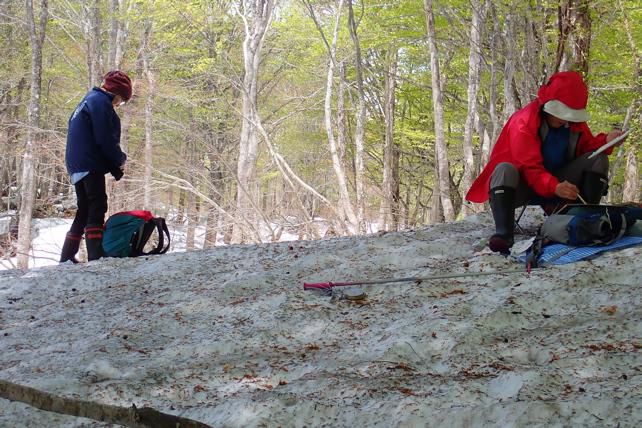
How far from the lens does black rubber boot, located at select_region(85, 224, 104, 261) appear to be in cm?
472

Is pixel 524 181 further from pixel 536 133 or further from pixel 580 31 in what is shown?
pixel 580 31

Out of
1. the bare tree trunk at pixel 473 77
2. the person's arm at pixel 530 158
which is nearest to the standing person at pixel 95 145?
the person's arm at pixel 530 158

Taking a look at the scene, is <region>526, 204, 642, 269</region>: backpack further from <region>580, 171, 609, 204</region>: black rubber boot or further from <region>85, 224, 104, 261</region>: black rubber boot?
<region>85, 224, 104, 261</region>: black rubber boot

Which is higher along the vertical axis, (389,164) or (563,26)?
(563,26)

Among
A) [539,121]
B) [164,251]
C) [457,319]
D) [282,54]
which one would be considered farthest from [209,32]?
[457,319]

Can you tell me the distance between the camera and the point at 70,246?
16.0 ft

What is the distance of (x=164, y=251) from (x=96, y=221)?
2.17 feet

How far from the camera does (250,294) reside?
137 inches

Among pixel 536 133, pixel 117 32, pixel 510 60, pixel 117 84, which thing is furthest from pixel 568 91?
pixel 117 32

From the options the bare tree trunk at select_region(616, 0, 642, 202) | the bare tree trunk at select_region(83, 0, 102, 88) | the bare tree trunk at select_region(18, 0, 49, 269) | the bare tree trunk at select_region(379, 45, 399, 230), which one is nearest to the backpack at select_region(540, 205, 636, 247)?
the bare tree trunk at select_region(616, 0, 642, 202)

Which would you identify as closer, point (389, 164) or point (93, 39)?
point (389, 164)

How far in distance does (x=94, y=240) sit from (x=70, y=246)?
0.28 meters

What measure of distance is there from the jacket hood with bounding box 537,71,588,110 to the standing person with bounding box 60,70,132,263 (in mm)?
3227

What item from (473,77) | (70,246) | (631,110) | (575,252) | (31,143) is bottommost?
(70,246)
